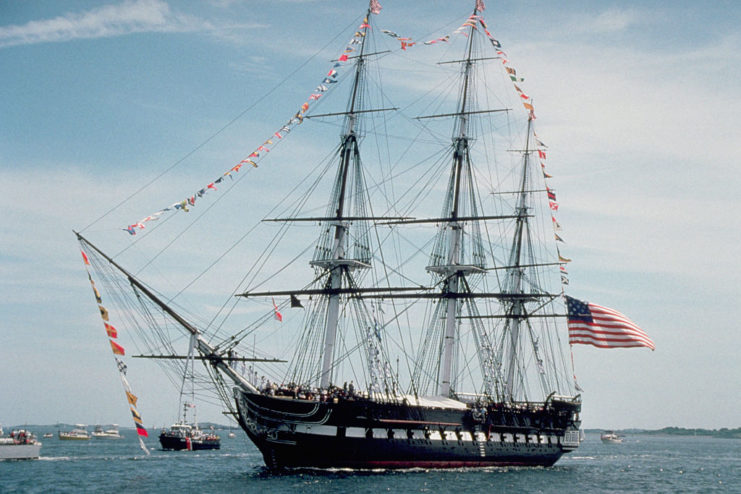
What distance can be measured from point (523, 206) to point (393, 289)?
29.5 m

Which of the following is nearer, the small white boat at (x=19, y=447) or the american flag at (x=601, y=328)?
the american flag at (x=601, y=328)

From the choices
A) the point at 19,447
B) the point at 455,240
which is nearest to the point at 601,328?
the point at 455,240

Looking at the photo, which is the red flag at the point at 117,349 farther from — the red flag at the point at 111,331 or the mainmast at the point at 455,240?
the mainmast at the point at 455,240

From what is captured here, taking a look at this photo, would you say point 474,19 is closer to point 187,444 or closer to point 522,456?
point 522,456

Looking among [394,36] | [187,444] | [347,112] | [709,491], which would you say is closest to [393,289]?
[347,112]

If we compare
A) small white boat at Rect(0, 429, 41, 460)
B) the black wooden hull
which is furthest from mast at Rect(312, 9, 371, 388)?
small white boat at Rect(0, 429, 41, 460)

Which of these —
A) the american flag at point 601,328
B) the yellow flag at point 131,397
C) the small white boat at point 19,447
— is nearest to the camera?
the yellow flag at point 131,397

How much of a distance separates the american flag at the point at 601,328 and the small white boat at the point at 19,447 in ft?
150

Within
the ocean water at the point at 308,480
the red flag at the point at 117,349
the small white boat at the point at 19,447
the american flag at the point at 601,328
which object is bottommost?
the ocean water at the point at 308,480

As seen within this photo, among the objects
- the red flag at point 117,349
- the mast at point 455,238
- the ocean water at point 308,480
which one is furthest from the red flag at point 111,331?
the mast at point 455,238

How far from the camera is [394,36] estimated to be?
54344mm

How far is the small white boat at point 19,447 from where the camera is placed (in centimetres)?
6581

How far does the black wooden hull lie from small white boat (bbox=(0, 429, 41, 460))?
29.1 meters

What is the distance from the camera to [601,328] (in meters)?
60.4
